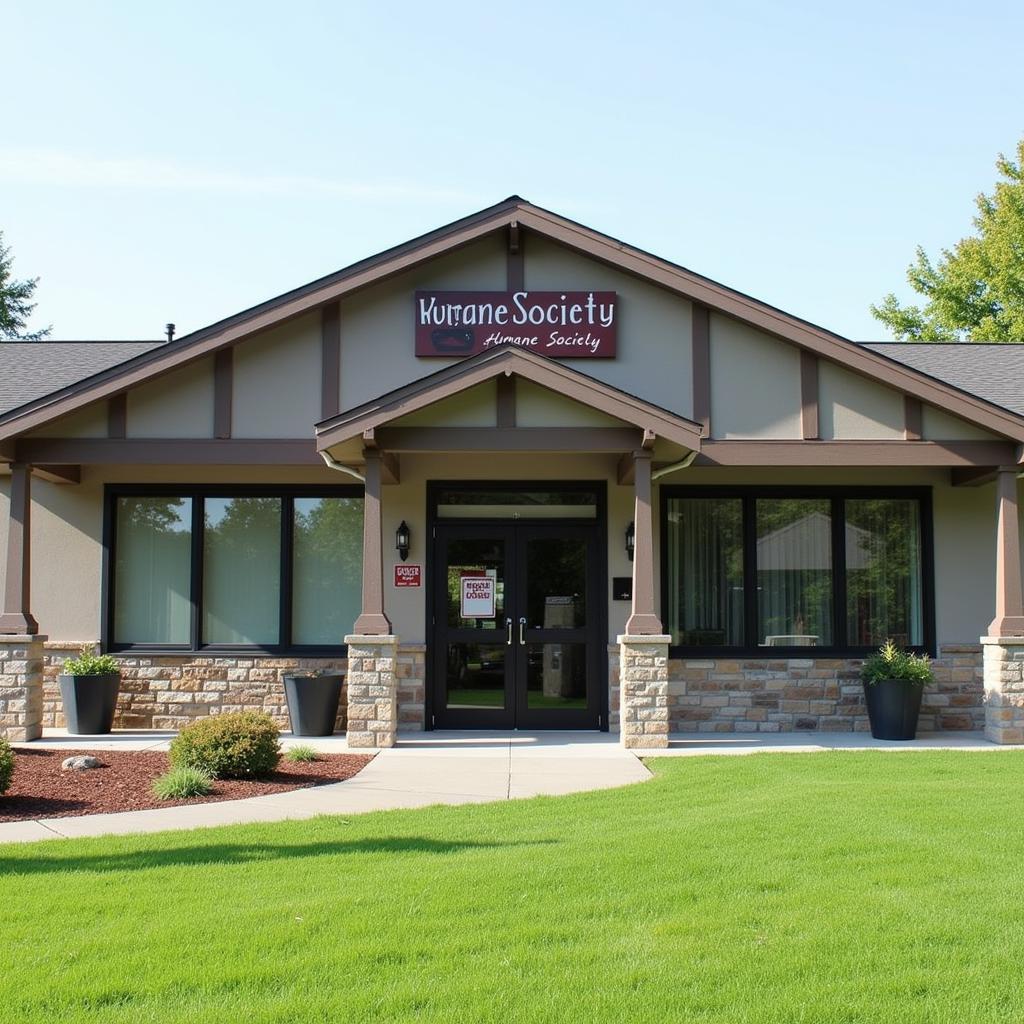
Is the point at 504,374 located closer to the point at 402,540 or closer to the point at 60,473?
the point at 402,540

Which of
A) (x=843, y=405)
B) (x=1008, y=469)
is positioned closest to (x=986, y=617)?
(x=1008, y=469)

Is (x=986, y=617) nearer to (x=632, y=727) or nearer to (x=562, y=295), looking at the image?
(x=632, y=727)

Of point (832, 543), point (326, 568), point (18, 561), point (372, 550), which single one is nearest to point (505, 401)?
point (372, 550)

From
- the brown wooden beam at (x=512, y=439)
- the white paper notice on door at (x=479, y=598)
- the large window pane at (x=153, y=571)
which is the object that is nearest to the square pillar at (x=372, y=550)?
the brown wooden beam at (x=512, y=439)

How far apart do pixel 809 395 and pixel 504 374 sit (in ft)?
11.5

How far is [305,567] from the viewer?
13.5 metres

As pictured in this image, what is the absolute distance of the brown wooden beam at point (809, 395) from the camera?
12453 millimetres

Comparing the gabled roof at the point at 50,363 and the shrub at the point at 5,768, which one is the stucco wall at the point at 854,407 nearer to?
the gabled roof at the point at 50,363

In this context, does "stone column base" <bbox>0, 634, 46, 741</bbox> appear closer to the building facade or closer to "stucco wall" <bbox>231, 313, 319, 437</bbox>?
the building facade

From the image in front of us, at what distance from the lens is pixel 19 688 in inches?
472

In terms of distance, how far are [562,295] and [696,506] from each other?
2914 mm

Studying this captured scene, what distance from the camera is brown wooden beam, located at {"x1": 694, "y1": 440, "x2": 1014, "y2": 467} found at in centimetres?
1220

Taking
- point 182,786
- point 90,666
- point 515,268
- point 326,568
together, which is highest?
point 515,268

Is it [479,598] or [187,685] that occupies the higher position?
[479,598]
